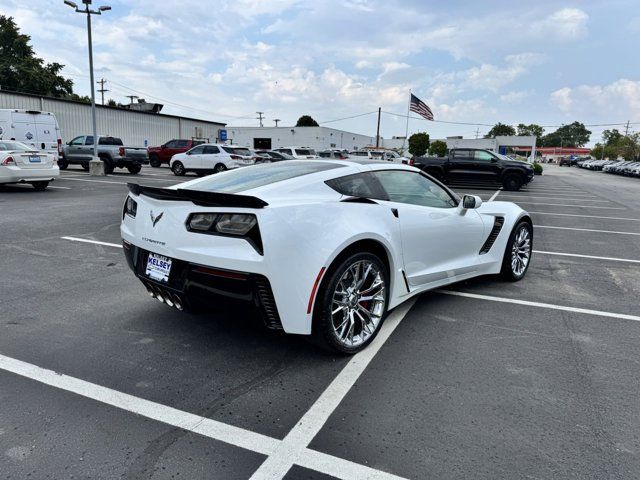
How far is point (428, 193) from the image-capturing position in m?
4.46

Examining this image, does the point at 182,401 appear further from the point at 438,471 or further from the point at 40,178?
the point at 40,178

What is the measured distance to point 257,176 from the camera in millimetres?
3941

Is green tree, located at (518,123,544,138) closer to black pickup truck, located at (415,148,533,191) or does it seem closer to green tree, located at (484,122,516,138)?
green tree, located at (484,122,516,138)

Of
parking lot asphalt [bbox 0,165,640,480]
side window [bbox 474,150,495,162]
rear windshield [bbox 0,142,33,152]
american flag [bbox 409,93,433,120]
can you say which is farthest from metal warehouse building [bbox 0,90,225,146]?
parking lot asphalt [bbox 0,165,640,480]

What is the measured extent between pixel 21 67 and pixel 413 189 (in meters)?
56.6

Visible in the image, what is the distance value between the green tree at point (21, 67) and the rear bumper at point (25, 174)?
43.4 meters

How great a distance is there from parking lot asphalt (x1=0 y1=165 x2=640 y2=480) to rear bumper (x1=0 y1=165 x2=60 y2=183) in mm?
8785

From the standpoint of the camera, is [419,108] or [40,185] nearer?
[40,185]

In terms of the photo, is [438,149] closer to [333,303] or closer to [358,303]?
[358,303]

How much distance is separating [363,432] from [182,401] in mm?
1086

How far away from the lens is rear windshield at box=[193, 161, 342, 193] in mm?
3619

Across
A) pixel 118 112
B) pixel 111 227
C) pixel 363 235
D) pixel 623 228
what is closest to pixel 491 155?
pixel 623 228

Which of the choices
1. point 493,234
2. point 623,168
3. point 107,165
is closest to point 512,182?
point 493,234

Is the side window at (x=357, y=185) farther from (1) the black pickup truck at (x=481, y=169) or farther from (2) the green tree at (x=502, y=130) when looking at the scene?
(2) the green tree at (x=502, y=130)
